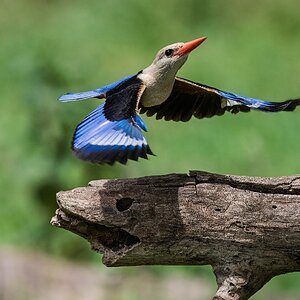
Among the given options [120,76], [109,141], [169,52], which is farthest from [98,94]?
[120,76]

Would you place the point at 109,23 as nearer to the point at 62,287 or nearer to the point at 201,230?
the point at 62,287

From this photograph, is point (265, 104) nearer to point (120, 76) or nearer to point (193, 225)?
point (193, 225)

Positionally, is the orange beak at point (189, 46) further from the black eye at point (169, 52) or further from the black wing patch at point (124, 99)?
the black wing patch at point (124, 99)

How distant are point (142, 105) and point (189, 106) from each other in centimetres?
24

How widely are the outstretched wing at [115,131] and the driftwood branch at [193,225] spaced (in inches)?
7.2

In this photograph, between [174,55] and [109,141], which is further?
[174,55]

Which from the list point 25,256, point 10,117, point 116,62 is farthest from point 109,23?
point 25,256

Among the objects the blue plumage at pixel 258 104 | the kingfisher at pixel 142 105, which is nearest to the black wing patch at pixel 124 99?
the kingfisher at pixel 142 105

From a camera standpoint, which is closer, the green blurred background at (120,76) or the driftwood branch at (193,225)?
the driftwood branch at (193,225)

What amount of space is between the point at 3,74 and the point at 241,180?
510 cm

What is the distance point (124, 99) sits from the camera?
311 centimetres

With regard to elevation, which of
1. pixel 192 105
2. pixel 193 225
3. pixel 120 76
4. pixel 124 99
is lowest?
pixel 193 225

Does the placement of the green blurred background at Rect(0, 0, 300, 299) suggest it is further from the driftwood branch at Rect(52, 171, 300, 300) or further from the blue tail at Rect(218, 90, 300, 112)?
the driftwood branch at Rect(52, 171, 300, 300)

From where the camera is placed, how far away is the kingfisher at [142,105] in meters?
2.88
